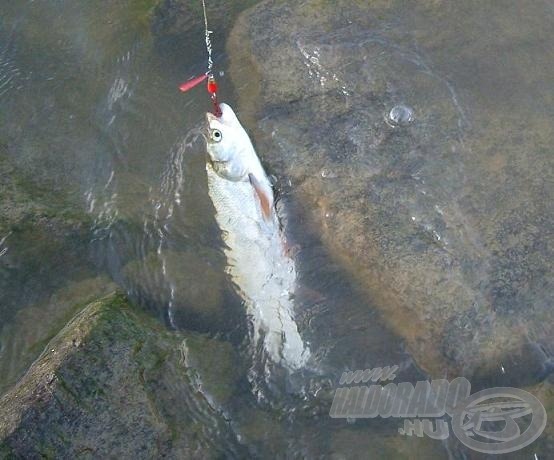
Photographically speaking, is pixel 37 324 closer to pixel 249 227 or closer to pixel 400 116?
pixel 249 227

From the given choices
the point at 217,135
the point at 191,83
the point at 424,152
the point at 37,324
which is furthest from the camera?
the point at 191,83

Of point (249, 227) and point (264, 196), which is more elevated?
point (264, 196)

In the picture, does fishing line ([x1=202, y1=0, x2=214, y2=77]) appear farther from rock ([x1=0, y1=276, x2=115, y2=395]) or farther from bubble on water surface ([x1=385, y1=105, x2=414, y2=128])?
rock ([x1=0, y1=276, x2=115, y2=395])

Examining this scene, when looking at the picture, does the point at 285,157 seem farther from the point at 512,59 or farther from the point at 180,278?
the point at 512,59

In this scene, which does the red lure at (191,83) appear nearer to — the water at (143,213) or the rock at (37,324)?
the water at (143,213)

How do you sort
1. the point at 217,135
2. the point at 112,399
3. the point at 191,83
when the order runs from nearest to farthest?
the point at 112,399
the point at 217,135
the point at 191,83

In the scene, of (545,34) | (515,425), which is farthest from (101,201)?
(545,34)

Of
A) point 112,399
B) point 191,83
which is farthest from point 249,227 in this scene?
point 112,399

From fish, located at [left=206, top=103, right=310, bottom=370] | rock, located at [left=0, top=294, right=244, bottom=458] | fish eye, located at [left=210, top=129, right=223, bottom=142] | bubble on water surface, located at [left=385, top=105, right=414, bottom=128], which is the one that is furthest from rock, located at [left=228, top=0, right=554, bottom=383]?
rock, located at [left=0, top=294, right=244, bottom=458]
